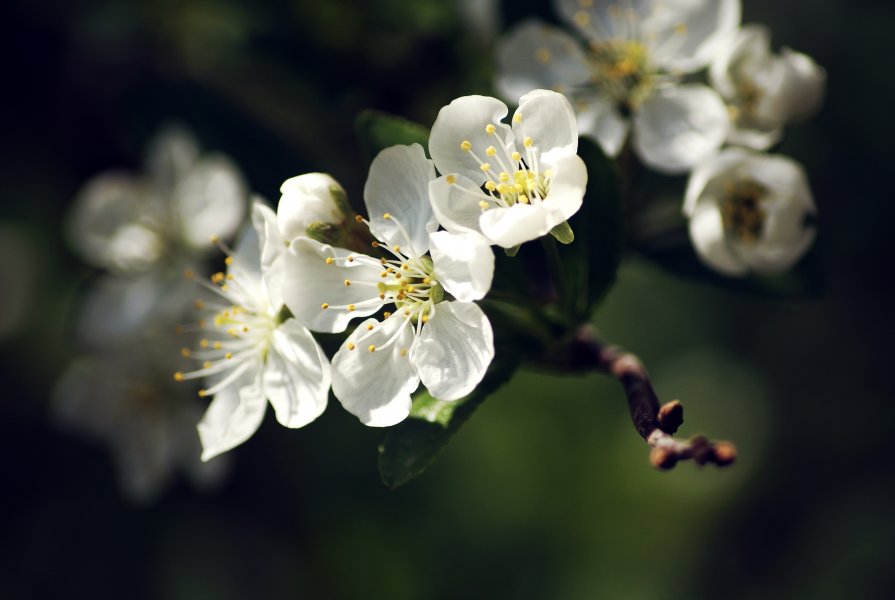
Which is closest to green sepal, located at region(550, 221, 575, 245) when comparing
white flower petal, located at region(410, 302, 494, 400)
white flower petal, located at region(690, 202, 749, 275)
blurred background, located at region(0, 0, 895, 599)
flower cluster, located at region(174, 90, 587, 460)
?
flower cluster, located at region(174, 90, 587, 460)

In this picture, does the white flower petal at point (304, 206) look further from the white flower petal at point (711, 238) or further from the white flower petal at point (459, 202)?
the white flower petal at point (711, 238)

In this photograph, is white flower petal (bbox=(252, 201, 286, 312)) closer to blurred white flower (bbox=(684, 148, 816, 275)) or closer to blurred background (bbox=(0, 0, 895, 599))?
blurred white flower (bbox=(684, 148, 816, 275))

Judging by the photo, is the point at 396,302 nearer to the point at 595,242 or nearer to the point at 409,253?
the point at 409,253

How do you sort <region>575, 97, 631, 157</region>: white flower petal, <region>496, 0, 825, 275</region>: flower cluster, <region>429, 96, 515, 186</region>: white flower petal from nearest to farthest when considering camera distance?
<region>429, 96, 515, 186</region>: white flower petal
<region>496, 0, 825, 275</region>: flower cluster
<region>575, 97, 631, 157</region>: white flower petal

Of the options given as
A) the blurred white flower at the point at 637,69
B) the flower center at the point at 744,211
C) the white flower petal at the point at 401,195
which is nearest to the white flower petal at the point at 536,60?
the blurred white flower at the point at 637,69

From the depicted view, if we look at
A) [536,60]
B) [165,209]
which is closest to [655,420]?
[536,60]
